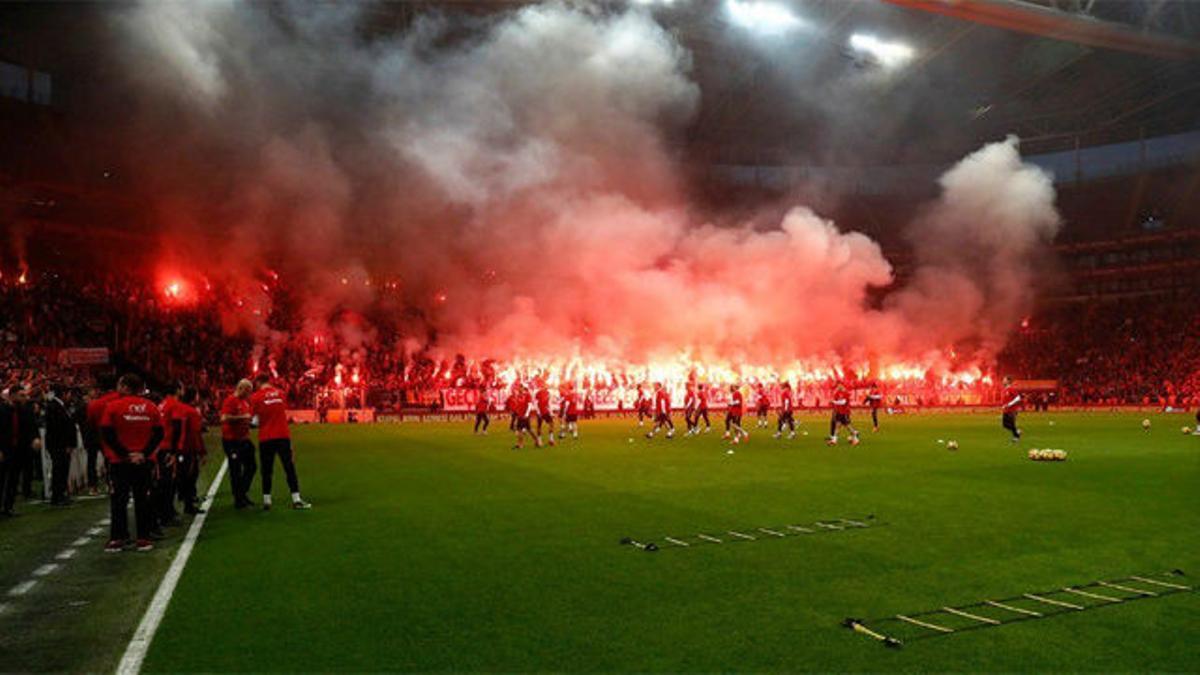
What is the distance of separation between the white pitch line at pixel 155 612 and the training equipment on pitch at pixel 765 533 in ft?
14.1

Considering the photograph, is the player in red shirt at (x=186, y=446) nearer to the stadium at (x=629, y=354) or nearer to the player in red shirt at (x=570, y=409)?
the stadium at (x=629, y=354)

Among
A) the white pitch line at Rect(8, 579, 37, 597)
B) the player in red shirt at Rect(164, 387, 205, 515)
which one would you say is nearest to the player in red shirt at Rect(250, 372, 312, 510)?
the player in red shirt at Rect(164, 387, 205, 515)

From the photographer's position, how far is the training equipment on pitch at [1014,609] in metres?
5.88

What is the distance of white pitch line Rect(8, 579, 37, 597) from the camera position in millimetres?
7609

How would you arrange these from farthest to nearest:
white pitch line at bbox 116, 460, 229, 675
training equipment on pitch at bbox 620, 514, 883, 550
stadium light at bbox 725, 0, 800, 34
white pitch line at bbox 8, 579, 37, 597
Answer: stadium light at bbox 725, 0, 800, 34 → training equipment on pitch at bbox 620, 514, 883, 550 → white pitch line at bbox 8, 579, 37, 597 → white pitch line at bbox 116, 460, 229, 675

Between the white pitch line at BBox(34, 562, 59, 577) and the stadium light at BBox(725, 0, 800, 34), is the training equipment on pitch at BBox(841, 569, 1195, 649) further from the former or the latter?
the stadium light at BBox(725, 0, 800, 34)

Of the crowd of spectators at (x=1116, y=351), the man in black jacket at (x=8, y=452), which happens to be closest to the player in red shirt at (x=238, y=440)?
the man in black jacket at (x=8, y=452)

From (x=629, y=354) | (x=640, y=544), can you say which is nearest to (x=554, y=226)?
(x=629, y=354)

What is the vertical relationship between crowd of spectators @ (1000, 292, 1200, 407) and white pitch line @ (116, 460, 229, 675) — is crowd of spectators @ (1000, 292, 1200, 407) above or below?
above

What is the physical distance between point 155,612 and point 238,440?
6368 millimetres

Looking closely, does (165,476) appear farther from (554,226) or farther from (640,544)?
(554,226)

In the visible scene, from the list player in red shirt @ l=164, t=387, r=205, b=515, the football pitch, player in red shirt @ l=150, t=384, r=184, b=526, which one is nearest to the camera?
the football pitch

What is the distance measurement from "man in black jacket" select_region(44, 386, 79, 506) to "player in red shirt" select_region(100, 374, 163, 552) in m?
4.99

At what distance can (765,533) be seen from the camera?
31.8ft
